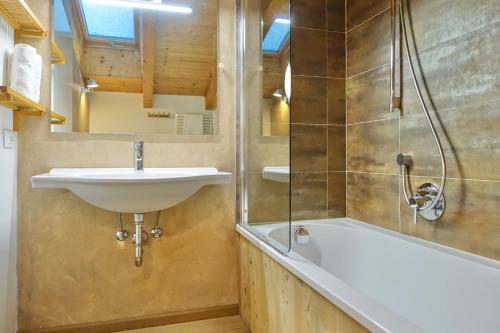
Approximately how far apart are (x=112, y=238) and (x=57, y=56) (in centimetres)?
100

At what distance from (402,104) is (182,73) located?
121 cm

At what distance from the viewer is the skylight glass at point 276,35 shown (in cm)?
135

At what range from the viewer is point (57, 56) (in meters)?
1.58

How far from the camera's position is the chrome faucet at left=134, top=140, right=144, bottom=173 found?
157 centimetres

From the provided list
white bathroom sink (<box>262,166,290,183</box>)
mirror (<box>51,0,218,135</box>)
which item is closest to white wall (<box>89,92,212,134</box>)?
mirror (<box>51,0,218,135</box>)

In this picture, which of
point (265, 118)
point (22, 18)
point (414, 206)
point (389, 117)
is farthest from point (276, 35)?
point (22, 18)

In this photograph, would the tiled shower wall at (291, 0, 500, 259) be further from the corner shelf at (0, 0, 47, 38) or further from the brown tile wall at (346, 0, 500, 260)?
the corner shelf at (0, 0, 47, 38)

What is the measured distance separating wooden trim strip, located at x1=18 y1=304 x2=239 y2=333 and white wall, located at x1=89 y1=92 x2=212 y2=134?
1025mm

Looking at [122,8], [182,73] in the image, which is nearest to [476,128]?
[182,73]

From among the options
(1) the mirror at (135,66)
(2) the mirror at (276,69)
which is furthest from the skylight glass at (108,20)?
(2) the mirror at (276,69)

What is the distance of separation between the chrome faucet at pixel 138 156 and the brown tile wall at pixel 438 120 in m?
1.29

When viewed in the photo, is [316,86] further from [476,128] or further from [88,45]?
[88,45]

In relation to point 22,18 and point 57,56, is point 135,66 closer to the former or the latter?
point 57,56

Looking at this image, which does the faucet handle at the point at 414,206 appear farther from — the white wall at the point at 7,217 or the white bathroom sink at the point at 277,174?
the white wall at the point at 7,217
